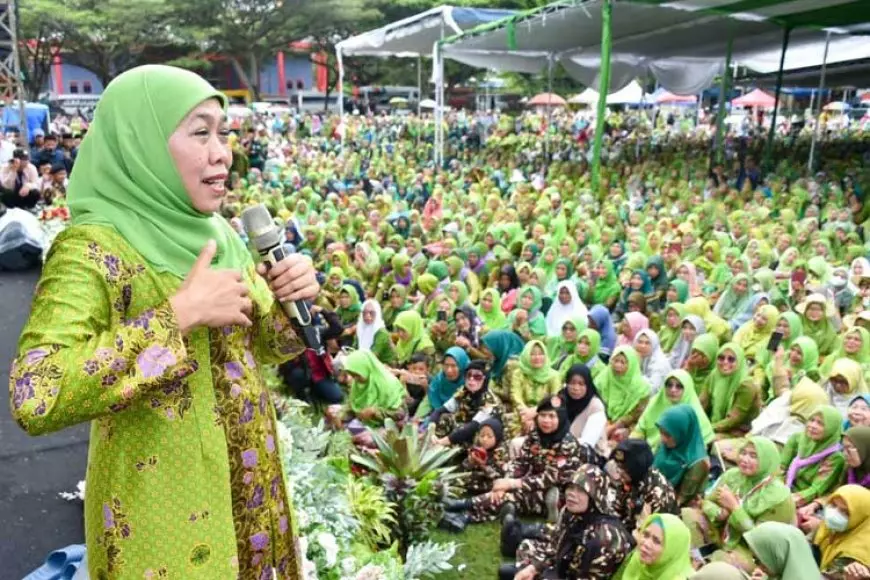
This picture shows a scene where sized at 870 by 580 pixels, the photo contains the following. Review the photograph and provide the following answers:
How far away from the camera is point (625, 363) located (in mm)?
4703

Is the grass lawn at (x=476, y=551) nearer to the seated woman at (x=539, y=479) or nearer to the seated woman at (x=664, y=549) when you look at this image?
the seated woman at (x=539, y=479)

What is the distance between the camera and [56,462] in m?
3.14

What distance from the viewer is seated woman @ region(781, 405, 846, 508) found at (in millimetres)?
3648

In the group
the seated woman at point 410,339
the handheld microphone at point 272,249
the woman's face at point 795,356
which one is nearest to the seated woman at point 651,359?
the woman's face at point 795,356

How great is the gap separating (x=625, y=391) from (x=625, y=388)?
2cm

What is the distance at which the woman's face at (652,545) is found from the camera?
2.75 m

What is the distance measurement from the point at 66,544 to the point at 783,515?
2.68m

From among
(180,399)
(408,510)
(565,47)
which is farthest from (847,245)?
(565,47)

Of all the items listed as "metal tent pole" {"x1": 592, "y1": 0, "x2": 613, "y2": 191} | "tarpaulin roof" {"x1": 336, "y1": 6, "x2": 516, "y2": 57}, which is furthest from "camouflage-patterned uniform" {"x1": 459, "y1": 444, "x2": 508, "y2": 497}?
"tarpaulin roof" {"x1": 336, "y1": 6, "x2": 516, "y2": 57}

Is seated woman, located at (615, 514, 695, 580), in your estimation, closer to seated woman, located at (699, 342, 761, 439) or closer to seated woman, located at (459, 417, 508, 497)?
seated woman, located at (459, 417, 508, 497)

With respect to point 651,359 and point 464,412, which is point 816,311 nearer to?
point 651,359

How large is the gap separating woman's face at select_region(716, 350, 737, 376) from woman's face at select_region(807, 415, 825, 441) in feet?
2.97

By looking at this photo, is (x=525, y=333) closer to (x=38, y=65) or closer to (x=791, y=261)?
(x=791, y=261)

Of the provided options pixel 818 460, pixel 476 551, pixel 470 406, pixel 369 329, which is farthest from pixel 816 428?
pixel 369 329
